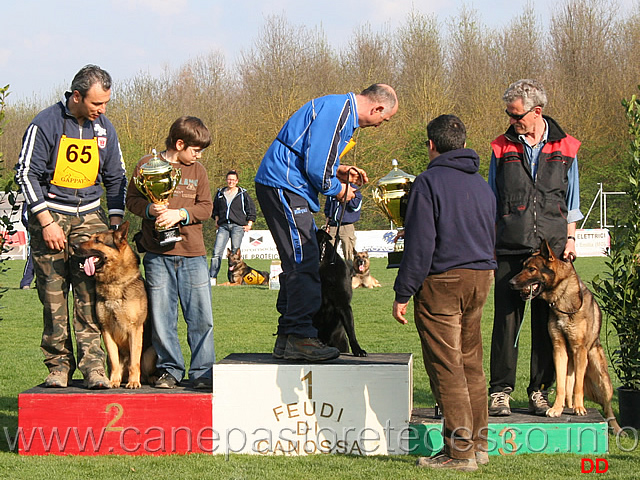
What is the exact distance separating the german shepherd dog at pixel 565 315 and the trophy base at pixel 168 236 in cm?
220

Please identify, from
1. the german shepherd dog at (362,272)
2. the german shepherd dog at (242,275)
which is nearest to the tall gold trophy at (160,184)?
the german shepherd dog at (362,272)

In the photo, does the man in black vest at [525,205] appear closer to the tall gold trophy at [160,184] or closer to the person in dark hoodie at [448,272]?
the person in dark hoodie at [448,272]

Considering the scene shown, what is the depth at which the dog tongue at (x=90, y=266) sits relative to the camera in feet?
15.6

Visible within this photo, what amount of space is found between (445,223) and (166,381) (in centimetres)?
214

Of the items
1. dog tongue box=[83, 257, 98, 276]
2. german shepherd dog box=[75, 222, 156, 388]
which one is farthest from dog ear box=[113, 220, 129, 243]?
dog tongue box=[83, 257, 98, 276]

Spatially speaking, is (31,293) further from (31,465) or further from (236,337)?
(31,465)

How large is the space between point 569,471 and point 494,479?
496 millimetres

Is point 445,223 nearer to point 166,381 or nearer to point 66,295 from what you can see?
point 166,381

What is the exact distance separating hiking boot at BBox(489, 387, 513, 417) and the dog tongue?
2701 millimetres

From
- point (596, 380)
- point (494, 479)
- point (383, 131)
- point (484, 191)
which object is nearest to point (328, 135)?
point (484, 191)

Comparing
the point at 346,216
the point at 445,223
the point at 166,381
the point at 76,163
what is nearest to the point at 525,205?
the point at 445,223

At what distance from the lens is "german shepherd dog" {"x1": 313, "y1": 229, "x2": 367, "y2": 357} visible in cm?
506

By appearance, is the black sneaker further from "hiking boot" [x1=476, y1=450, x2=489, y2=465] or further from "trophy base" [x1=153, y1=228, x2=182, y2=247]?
"hiking boot" [x1=476, y1=450, x2=489, y2=465]

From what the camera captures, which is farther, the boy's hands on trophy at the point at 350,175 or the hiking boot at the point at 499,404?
the boy's hands on trophy at the point at 350,175
